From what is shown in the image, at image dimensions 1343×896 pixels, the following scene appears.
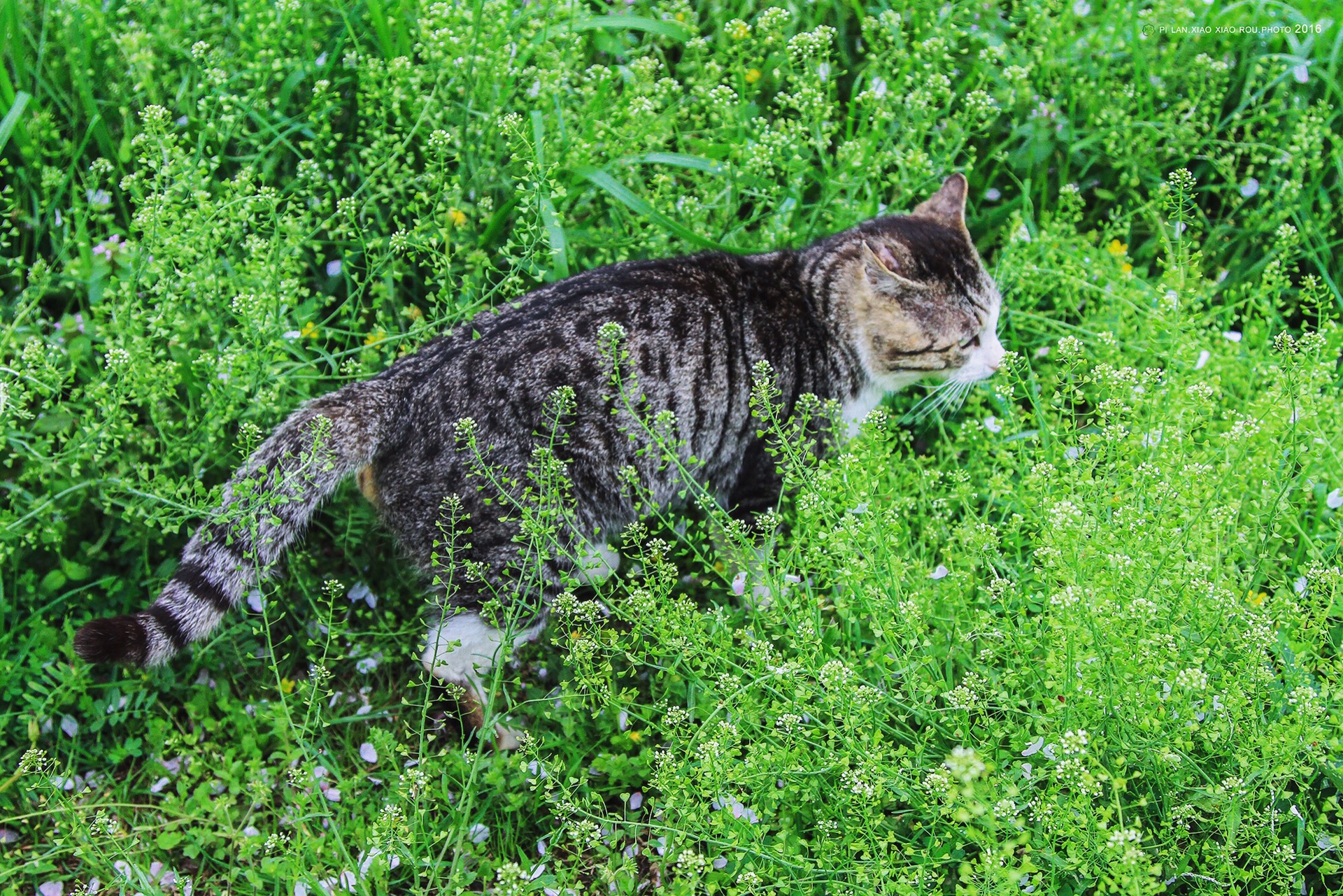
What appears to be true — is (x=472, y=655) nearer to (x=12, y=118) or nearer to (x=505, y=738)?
(x=505, y=738)

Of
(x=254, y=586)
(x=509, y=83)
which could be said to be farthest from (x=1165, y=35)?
(x=254, y=586)

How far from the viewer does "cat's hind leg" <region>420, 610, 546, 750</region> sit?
3.35 metres

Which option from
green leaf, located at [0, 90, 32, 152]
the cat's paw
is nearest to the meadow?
green leaf, located at [0, 90, 32, 152]

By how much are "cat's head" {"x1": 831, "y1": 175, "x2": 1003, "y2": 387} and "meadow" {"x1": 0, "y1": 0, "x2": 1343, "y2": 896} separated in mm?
227

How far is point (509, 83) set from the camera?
4.24m

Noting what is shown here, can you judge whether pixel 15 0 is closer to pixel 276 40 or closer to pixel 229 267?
pixel 276 40

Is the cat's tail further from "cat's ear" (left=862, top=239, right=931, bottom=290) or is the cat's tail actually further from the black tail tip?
"cat's ear" (left=862, top=239, right=931, bottom=290)

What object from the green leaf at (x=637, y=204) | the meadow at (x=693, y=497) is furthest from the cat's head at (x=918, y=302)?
the green leaf at (x=637, y=204)

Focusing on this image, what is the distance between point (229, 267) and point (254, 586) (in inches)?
42.0

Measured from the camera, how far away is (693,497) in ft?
12.7

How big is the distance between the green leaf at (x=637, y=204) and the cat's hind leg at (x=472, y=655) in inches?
55.8

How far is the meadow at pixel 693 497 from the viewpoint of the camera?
2.62 m

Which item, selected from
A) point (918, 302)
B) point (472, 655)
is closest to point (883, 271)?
point (918, 302)

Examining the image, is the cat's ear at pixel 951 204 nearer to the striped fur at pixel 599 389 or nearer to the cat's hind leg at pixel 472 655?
the striped fur at pixel 599 389
